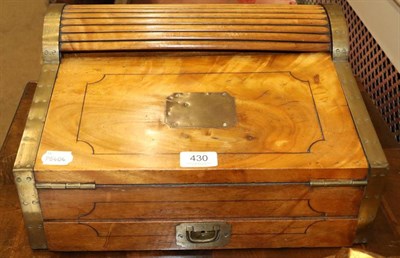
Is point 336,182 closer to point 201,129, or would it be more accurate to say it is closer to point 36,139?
point 201,129

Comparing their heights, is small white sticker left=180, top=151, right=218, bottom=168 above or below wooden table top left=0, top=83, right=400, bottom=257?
above

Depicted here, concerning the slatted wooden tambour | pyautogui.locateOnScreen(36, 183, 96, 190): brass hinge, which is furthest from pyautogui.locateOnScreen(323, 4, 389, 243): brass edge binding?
pyautogui.locateOnScreen(36, 183, 96, 190): brass hinge

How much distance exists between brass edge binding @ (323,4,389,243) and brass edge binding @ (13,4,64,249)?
0.69 meters

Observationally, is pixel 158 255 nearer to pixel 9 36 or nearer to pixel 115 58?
pixel 115 58

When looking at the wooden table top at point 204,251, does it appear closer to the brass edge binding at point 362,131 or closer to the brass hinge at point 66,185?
the brass edge binding at point 362,131

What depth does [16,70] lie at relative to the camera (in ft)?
8.76

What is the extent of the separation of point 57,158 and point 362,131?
652 mm

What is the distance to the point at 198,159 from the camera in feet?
3.66

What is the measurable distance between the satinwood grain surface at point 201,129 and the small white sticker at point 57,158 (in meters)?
0.01

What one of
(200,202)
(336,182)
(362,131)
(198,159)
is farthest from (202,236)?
(362,131)

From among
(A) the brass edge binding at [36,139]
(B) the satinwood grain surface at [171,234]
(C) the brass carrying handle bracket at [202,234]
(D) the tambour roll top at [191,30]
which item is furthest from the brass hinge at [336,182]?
(A) the brass edge binding at [36,139]

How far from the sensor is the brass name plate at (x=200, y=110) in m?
1.21

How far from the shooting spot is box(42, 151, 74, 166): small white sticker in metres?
1.10

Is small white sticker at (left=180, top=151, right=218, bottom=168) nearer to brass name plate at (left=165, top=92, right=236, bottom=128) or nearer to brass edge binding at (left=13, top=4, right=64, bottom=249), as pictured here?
brass name plate at (left=165, top=92, right=236, bottom=128)
